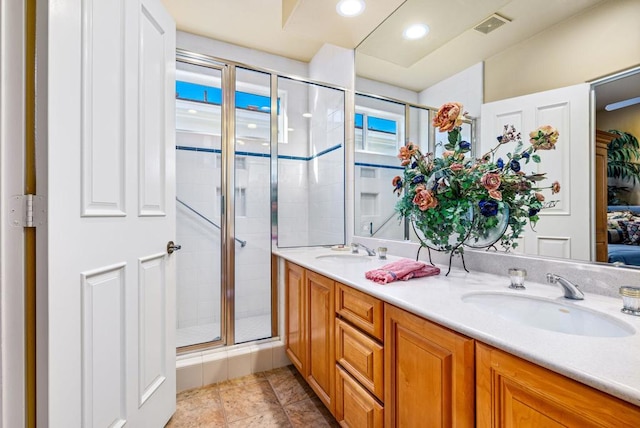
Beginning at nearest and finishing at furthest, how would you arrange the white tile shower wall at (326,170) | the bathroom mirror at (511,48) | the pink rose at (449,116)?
1. the bathroom mirror at (511,48)
2. the pink rose at (449,116)
3. the white tile shower wall at (326,170)

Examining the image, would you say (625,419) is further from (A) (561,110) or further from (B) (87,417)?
(B) (87,417)

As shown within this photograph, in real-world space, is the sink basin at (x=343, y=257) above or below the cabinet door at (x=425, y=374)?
above

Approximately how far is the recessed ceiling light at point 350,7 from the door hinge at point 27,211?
182cm

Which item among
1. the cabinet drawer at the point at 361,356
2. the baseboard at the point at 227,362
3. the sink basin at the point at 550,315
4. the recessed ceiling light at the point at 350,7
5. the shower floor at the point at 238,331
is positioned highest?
the recessed ceiling light at the point at 350,7

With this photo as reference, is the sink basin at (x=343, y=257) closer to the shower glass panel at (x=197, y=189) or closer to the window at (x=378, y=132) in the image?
the window at (x=378, y=132)

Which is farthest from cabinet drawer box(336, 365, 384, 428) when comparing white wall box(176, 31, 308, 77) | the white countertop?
white wall box(176, 31, 308, 77)

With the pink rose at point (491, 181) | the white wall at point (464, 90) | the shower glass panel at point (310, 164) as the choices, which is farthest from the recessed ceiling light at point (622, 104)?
the shower glass panel at point (310, 164)

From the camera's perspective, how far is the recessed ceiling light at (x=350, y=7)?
176 cm

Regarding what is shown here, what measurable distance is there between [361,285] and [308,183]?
1874 millimetres

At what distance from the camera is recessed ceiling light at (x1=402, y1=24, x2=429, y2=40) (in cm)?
174

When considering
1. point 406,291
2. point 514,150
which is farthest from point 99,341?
point 514,150

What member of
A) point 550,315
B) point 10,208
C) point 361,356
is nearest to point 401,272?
point 361,356

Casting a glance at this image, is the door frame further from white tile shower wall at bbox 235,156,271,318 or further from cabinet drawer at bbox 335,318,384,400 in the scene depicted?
white tile shower wall at bbox 235,156,271,318

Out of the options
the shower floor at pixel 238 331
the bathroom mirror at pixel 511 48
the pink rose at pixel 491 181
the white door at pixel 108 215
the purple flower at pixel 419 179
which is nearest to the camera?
the white door at pixel 108 215
